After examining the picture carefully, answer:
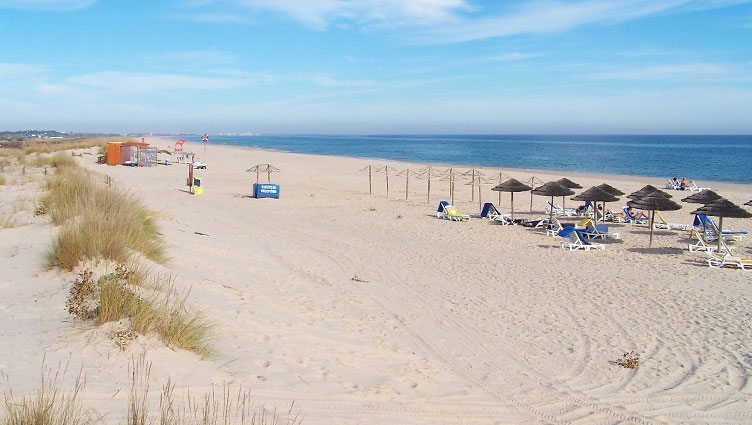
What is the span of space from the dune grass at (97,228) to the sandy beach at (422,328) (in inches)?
12.0

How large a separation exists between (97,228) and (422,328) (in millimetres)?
4018

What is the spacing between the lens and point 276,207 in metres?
19.7

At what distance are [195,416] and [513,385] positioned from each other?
10.8ft

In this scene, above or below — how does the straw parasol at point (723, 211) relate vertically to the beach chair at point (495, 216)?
above

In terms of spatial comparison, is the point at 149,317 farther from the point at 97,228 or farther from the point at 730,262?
the point at 730,262

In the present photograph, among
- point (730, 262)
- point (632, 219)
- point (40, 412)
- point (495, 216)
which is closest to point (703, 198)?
point (632, 219)

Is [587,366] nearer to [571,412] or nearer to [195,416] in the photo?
[571,412]

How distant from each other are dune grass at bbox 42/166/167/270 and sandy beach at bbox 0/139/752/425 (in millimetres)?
304

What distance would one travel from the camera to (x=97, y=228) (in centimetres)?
705

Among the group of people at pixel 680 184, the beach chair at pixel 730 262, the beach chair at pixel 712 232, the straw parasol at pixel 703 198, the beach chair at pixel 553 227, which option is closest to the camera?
the beach chair at pixel 730 262

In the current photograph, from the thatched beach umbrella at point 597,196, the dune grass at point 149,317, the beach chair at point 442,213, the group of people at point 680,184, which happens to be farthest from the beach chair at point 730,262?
the group of people at point 680,184

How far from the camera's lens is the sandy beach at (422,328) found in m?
4.59

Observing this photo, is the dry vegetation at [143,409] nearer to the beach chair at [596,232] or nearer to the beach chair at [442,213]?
the beach chair at [596,232]

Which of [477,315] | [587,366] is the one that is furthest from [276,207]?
[587,366]
